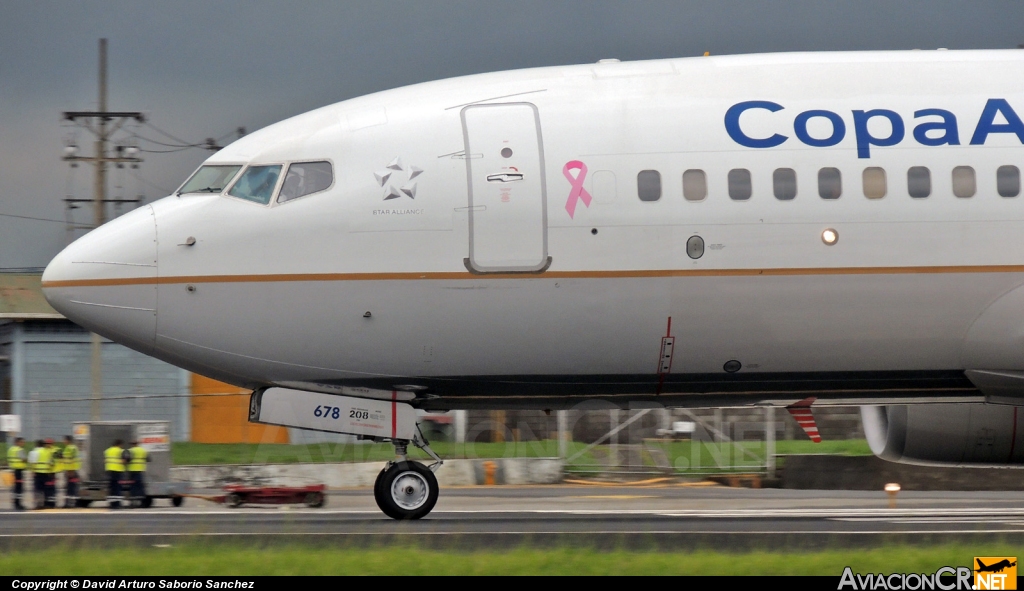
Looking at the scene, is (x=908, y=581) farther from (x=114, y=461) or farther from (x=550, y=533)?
(x=114, y=461)

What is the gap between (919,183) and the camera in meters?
13.9

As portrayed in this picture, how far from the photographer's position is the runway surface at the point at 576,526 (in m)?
12.4

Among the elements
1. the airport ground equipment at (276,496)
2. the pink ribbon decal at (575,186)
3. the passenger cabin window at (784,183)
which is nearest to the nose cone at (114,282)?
the pink ribbon decal at (575,186)

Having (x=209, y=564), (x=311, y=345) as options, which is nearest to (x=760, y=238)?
(x=311, y=345)

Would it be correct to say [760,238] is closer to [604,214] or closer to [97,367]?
[604,214]

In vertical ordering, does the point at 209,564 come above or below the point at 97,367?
below

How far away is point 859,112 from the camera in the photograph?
1420 centimetres

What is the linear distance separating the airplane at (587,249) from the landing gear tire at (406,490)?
0.10 feet

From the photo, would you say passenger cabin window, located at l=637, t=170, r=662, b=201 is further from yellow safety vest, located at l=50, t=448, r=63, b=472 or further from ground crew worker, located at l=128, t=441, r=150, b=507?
yellow safety vest, located at l=50, t=448, r=63, b=472

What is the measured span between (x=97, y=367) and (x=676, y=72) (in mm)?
23028

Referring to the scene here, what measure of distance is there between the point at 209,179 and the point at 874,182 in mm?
7448

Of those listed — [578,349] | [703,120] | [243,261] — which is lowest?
[578,349]

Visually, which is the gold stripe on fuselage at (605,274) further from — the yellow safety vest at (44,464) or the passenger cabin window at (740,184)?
the yellow safety vest at (44,464)

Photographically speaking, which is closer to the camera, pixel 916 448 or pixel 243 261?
pixel 243 261
